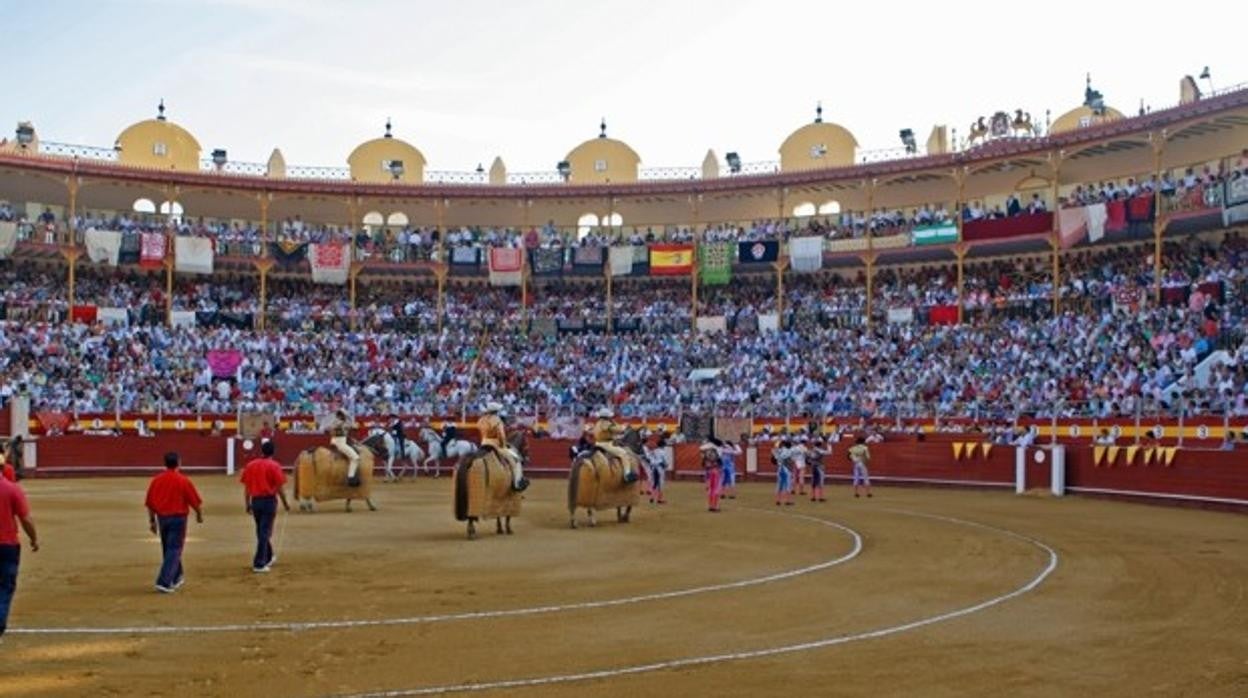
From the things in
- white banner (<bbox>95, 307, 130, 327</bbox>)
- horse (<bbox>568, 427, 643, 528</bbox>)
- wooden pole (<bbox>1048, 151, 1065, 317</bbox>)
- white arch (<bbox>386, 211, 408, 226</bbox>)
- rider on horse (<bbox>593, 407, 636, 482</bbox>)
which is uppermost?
white arch (<bbox>386, 211, 408, 226</bbox>)

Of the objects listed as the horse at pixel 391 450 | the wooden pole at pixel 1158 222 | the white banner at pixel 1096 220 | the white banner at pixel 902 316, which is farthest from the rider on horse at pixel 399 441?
the white banner at pixel 1096 220

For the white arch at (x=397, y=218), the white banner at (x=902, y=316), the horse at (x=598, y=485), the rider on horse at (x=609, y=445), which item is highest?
the white arch at (x=397, y=218)

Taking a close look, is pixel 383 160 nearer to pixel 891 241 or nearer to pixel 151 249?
pixel 151 249

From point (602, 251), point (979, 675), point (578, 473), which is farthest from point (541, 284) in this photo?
point (979, 675)

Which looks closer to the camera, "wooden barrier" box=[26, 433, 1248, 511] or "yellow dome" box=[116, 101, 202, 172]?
"wooden barrier" box=[26, 433, 1248, 511]

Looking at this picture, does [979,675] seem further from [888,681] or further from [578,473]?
[578,473]

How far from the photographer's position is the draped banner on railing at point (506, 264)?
5141 cm

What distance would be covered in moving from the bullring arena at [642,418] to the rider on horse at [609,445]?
0.28 ft

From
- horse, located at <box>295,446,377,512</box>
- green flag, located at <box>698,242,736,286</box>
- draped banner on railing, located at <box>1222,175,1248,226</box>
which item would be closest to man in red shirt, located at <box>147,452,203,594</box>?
horse, located at <box>295,446,377,512</box>

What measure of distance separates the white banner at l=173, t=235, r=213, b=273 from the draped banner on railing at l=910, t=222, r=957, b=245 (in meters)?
27.6

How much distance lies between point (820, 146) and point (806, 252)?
9938mm

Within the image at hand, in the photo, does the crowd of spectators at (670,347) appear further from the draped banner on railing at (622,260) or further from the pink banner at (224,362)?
the draped banner on railing at (622,260)

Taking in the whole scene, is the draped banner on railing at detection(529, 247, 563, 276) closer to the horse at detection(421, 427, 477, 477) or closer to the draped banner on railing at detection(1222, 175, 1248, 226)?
the horse at detection(421, 427, 477, 477)

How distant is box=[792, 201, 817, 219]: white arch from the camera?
5309cm
